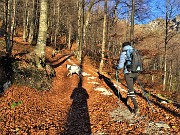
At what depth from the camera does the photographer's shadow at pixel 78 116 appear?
677 cm

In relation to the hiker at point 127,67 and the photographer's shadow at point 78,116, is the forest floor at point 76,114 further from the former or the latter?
the hiker at point 127,67

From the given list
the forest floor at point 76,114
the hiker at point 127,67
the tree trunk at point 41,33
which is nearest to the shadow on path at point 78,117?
the forest floor at point 76,114

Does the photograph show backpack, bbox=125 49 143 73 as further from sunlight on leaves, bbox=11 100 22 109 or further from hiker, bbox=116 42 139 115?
sunlight on leaves, bbox=11 100 22 109

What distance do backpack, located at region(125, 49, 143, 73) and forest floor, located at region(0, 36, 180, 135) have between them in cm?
158

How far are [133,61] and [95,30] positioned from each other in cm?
3886

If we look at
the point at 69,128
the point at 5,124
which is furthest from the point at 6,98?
the point at 69,128

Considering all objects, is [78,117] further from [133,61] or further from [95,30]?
[95,30]

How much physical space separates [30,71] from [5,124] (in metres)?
4.34

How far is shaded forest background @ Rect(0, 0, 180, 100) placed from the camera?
66.3ft

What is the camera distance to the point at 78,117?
7879mm

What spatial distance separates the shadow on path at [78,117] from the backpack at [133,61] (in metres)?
2.21

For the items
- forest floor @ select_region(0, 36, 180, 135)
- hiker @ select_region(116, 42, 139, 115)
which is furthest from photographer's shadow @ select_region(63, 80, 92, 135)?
hiker @ select_region(116, 42, 139, 115)

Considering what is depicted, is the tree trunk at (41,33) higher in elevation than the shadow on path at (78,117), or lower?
higher

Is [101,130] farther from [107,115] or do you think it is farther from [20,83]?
[20,83]
